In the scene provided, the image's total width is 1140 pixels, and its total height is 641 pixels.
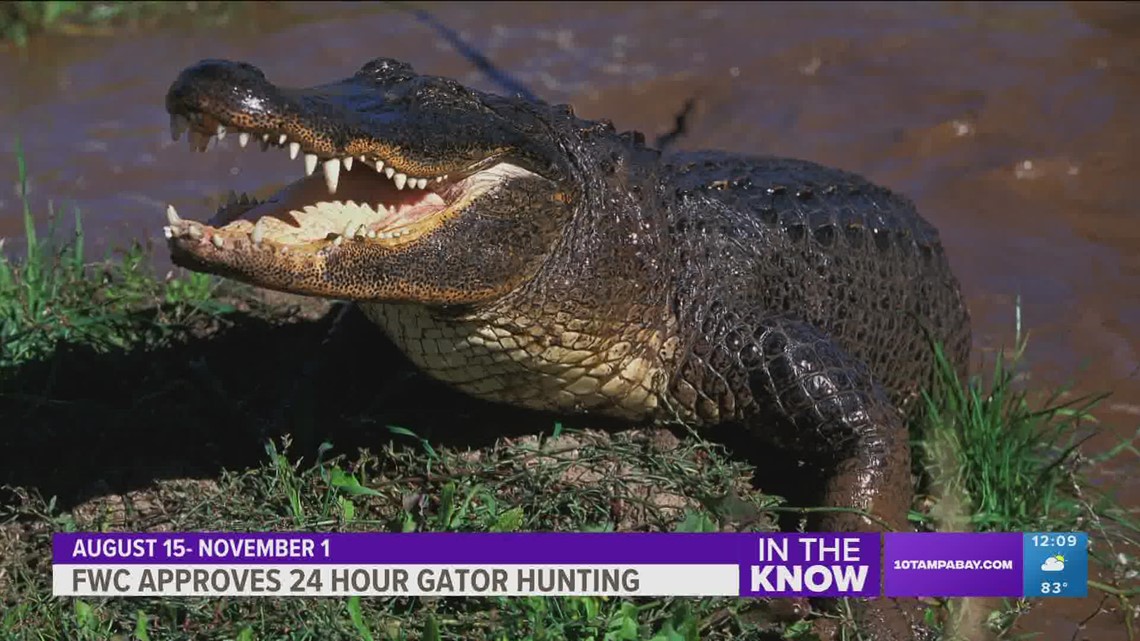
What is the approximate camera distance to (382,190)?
3533 mm

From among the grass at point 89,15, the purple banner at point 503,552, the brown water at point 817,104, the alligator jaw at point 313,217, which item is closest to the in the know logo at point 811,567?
the purple banner at point 503,552

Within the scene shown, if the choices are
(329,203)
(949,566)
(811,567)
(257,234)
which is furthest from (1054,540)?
(257,234)

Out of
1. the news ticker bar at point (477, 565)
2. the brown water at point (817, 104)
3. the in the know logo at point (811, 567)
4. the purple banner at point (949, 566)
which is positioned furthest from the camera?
the brown water at point (817, 104)

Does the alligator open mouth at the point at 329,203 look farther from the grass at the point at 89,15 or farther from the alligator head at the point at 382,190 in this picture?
the grass at the point at 89,15

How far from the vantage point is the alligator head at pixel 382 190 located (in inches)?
120

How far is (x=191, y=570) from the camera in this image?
3490 millimetres

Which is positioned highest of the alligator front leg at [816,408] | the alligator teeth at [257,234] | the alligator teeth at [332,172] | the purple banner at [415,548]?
the alligator teeth at [332,172]

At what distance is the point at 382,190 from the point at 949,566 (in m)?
1.94

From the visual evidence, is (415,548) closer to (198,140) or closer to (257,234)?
(257,234)

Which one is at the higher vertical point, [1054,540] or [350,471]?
[350,471]

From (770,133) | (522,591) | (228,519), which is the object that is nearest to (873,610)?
(522,591)

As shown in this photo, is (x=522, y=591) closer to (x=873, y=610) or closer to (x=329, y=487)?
(x=329, y=487)

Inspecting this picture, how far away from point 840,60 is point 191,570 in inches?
211

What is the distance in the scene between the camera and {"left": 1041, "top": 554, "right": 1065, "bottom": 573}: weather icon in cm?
383
